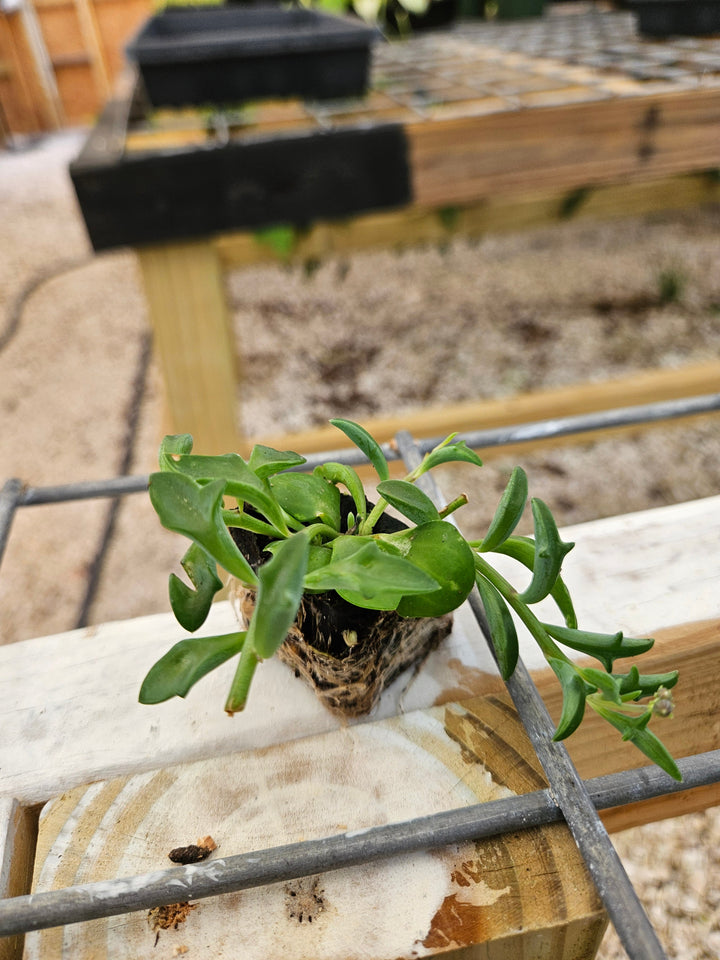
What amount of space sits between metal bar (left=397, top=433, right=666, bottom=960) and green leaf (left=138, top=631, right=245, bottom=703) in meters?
0.14

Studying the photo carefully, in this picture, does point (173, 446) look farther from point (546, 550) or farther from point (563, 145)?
point (563, 145)

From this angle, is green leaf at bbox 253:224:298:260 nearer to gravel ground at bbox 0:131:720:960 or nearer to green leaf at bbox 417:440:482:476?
gravel ground at bbox 0:131:720:960

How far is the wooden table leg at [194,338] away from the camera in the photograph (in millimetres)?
830

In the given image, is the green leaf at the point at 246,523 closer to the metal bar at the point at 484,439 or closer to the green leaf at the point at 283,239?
the metal bar at the point at 484,439

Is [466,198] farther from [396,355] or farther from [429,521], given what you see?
[396,355]

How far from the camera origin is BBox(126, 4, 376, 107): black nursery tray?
33.6 inches

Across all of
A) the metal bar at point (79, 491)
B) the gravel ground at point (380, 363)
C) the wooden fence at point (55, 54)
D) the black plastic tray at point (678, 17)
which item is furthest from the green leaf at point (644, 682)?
the wooden fence at point (55, 54)

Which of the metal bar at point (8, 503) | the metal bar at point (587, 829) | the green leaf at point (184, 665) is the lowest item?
the metal bar at point (587, 829)

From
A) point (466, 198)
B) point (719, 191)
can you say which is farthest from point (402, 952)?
point (719, 191)

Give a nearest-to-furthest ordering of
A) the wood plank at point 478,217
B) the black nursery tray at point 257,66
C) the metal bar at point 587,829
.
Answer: the metal bar at point 587,829 < the black nursery tray at point 257,66 < the wood plank at point 478,217

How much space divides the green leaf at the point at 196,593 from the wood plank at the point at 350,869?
99 millimetres

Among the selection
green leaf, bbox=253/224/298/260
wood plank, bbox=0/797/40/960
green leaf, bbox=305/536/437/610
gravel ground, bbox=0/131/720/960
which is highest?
green leaf, bbox=305/536/437/610

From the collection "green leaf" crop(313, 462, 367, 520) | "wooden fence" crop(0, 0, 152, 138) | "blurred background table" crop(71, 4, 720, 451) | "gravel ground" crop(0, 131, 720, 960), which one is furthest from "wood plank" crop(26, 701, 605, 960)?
"wooden fence" crop(0, 0, 152, 138)

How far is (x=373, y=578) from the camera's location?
0.88 ft
